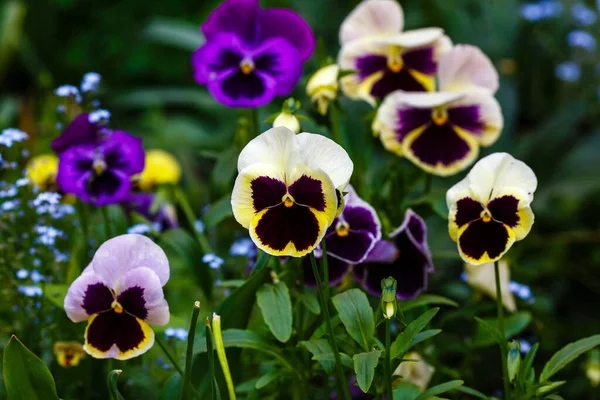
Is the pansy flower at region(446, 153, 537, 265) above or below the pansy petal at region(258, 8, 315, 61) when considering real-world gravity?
below

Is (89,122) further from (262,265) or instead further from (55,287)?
(262,265)

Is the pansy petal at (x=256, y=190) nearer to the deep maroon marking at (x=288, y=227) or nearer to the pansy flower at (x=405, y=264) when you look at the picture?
the deep maroon marking at (x=288, y=227)

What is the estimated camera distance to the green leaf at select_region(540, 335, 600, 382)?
100 centimetres

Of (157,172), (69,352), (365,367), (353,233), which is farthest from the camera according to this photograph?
(157,172)

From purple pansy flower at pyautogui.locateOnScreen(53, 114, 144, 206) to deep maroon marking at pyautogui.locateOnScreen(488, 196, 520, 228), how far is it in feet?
1.90

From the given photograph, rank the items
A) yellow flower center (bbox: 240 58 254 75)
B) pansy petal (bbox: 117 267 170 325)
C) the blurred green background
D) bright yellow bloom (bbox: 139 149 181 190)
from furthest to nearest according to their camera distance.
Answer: bright yellow bloom (bbox: 139 149 181 190)
the blurred green background
yellow flower center (bbox: 240 58 254 75)
pansy petal (bbox: 117 267 170 325)

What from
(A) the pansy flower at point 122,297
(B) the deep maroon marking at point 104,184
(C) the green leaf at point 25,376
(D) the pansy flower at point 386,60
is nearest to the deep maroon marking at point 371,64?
(D) the pansy flower at point 386,60

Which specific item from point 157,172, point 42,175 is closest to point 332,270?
point 42,175

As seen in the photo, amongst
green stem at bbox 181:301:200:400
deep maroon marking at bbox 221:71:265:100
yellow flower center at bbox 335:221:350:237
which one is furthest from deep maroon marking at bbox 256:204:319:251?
deep maroon marking at bbox 221:71:265:100

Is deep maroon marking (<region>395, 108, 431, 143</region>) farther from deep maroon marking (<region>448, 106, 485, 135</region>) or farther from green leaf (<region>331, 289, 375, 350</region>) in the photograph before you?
green leaf (<region>331, 289, 375, 350</region>)

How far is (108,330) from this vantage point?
103cm

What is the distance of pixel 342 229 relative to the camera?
3.68ft

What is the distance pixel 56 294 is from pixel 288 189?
0.48 meters

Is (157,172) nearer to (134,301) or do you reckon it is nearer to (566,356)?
(134,301)
